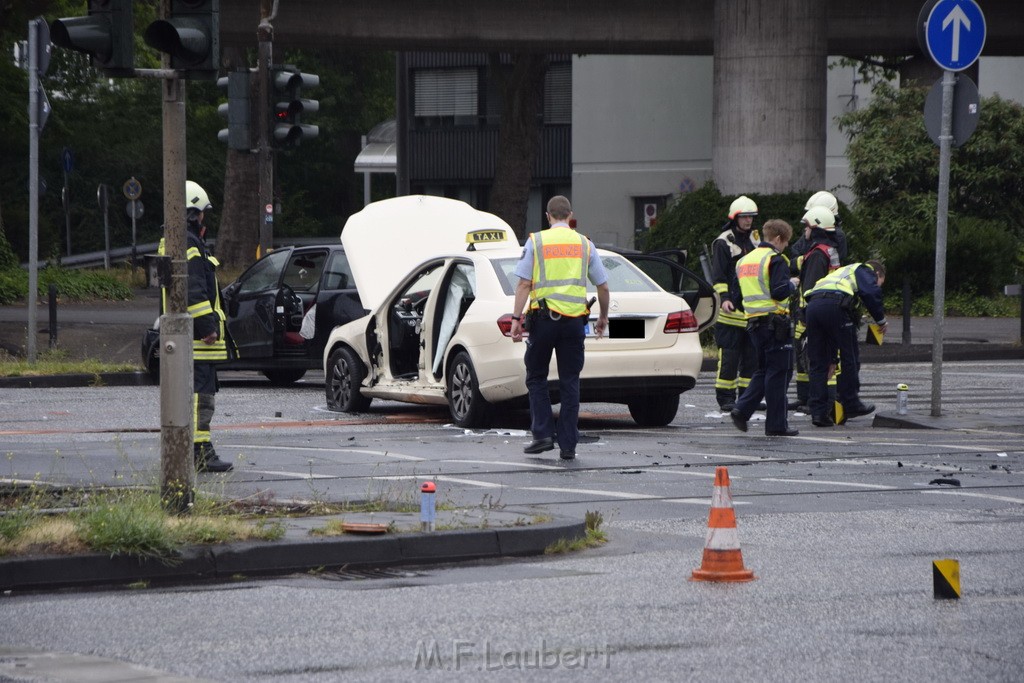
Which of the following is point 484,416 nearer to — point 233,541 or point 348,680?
point 233,541

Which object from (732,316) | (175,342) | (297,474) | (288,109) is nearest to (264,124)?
(288,109)

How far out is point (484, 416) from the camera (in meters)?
13.8

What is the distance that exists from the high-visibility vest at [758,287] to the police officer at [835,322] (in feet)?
2.56

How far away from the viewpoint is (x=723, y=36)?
31.0 metres

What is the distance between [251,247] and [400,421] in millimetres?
29579

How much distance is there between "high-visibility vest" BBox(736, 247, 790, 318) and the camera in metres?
13.5

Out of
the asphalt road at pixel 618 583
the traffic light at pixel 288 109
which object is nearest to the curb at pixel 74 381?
the traffic light at pixel 288 109

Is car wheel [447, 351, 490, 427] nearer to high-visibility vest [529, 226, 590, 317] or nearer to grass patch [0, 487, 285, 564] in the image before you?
high-visibility vest [529, 226, 590, 317]

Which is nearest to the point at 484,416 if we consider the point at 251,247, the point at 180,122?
the point at 180,122

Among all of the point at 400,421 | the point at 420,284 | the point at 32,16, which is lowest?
the point at 400,421

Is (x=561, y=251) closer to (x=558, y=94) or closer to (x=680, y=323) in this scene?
(x=680, y=323)

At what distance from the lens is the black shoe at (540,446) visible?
11.9 meters

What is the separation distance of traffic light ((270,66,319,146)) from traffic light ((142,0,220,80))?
39.9 ft

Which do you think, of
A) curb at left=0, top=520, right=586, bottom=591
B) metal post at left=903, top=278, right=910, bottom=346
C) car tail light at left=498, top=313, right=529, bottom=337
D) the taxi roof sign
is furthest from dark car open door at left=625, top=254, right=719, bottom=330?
curb at left=0, top=520, right=586, bottom=591
